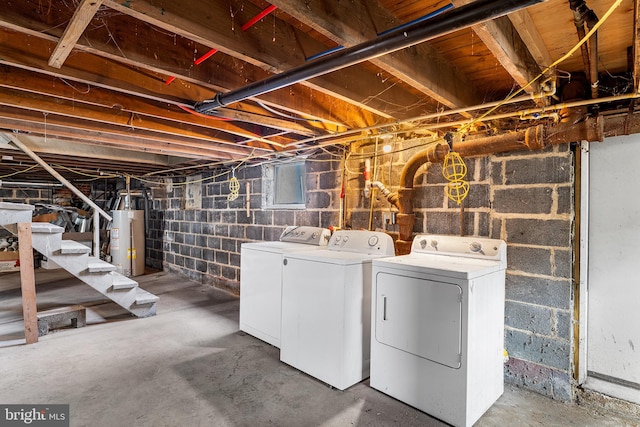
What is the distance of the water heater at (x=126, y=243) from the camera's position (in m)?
6.02

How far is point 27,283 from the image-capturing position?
306cm

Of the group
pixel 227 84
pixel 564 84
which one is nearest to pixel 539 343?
pixel 564 84

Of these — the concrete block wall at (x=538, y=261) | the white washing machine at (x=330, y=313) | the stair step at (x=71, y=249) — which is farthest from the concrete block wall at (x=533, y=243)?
the stair step at (x=71, y=249)

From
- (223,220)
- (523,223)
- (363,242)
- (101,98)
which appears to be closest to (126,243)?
(223,220)

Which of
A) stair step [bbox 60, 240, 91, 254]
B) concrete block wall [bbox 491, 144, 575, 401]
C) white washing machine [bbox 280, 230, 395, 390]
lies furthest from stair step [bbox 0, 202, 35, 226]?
concrete block wall [bbox 491, 144, 575, 401]

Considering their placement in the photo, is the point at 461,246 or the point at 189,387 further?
the point at 461,246

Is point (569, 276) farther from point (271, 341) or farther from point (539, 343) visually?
point (271, 341)

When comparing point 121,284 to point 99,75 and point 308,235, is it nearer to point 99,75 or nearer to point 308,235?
point 308,235

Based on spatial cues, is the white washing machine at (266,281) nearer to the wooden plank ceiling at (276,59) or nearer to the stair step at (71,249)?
the wooden plank ceiling at (276,59)

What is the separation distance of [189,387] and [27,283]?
1982 millimetres

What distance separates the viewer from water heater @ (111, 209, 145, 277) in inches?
237

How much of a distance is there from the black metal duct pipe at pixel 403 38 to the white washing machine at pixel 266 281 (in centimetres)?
157

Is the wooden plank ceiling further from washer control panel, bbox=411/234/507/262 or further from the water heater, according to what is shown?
the water heater

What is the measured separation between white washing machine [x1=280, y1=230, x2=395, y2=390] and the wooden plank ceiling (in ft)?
3.68
